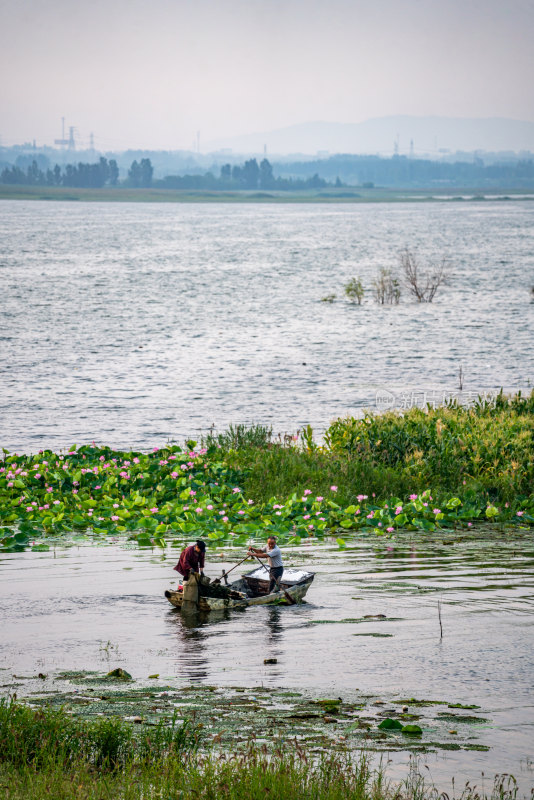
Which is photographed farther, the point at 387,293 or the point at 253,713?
the point at 387,293

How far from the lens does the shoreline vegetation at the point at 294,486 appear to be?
22.1m

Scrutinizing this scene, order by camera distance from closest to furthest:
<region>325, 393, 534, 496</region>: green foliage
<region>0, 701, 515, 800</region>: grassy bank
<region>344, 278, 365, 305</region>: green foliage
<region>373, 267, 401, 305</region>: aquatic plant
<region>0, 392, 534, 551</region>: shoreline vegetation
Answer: <region>0, 701, 515, 800</region>: grassy bank → <region>0, 392, 534, 551</region>: shoreline vegetation → <region>325, 393, 534, 496</region>: green foliage → <region>373, 267, 401, 305</region>: aquatic plant → <region>344, 278, 365, 305</region>: green foliage

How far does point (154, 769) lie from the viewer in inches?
376

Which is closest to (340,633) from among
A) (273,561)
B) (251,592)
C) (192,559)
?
(273,561)

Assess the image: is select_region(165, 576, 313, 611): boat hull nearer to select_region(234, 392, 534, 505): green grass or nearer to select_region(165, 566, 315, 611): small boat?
select_region(165, 566, 315, 611): small boat

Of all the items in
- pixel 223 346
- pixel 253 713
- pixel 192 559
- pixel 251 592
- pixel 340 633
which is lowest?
pixel 223 346

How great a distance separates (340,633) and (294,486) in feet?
30.0

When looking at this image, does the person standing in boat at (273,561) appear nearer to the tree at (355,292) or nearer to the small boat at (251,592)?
the small boat at (251,592)

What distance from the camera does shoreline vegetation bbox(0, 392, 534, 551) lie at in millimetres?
22062

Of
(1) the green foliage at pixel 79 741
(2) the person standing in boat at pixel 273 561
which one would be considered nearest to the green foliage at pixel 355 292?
(2) the person standing in boat at pixel 273 561

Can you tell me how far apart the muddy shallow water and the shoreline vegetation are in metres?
1.54

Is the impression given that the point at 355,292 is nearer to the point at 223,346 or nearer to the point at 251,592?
the point at 223,346

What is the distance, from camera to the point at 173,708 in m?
11.9

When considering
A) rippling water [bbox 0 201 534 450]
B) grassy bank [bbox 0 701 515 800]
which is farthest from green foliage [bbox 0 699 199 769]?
rippling water [bbox 0 201 534 450]
